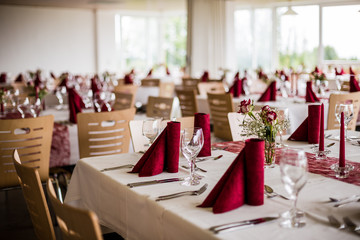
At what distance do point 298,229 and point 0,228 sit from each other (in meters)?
2.87

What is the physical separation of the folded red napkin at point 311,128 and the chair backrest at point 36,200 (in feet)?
5.20

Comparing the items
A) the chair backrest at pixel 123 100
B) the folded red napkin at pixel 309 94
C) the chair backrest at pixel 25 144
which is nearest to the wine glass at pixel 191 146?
the chair backrest at pixel 25 144

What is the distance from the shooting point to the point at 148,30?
1617 cm

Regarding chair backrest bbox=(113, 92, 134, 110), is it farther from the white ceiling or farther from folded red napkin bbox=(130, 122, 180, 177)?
the white ceiling

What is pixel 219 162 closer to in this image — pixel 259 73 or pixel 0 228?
pixel 0 228

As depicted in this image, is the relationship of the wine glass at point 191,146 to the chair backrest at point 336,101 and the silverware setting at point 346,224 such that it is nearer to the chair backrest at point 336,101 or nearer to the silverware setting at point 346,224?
the silverware setting at point 346,224

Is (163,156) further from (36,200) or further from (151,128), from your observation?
(36,200)

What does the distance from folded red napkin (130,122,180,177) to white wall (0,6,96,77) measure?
13.2m

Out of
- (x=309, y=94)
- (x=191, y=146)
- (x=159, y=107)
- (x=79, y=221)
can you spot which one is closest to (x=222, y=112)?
(x=159, y=107)

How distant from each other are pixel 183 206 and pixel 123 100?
3634mm

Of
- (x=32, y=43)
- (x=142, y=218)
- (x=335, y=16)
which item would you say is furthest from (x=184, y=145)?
(x=32, y=43)

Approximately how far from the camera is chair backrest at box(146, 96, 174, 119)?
4.36 metres

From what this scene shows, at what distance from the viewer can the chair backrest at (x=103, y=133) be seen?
11.4 feet

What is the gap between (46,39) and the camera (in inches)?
579
